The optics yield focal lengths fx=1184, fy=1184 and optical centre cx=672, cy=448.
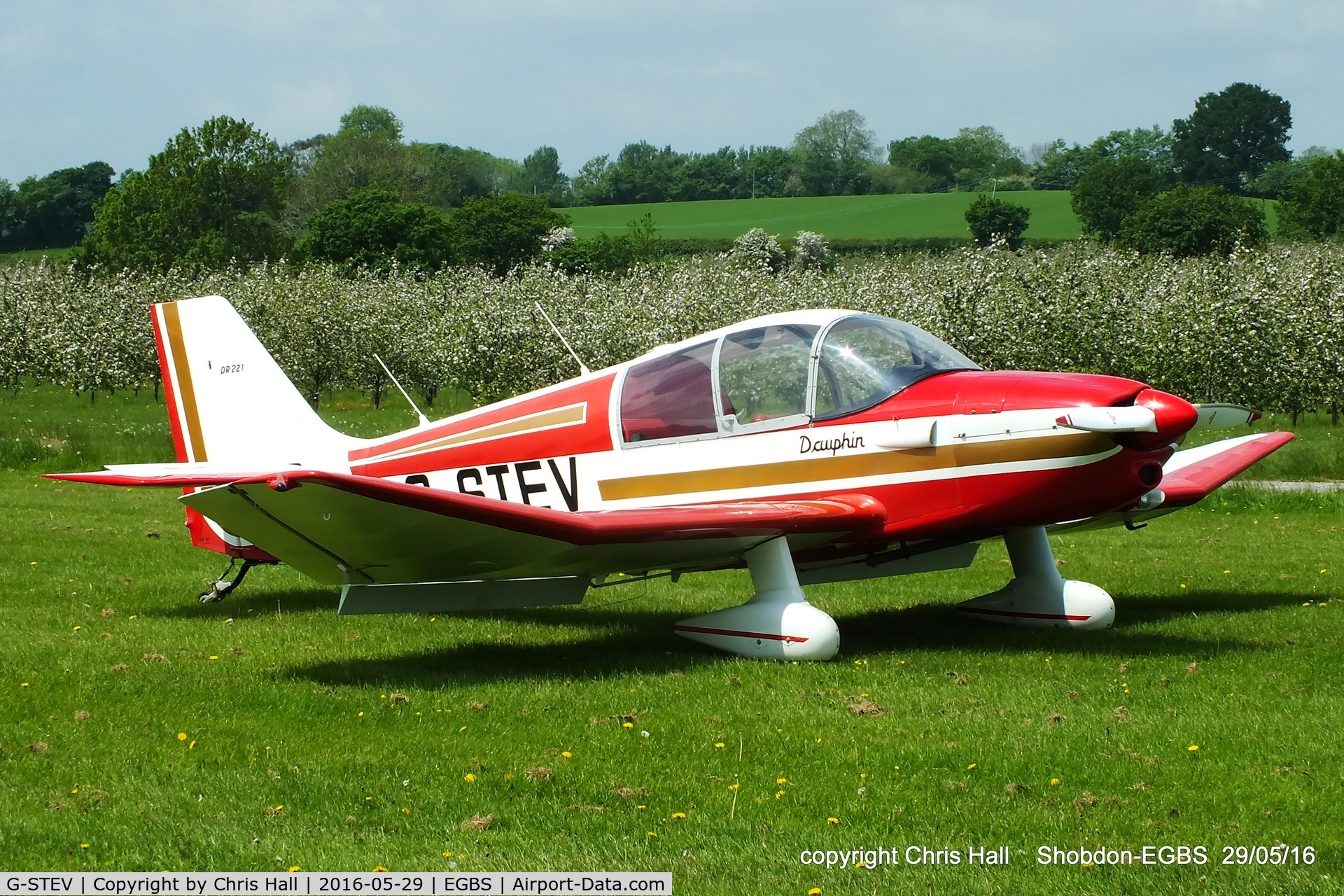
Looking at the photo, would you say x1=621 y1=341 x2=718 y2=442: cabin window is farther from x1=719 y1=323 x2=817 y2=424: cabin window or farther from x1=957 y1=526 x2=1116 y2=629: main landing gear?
x1=957 y1=526 x2=1116 y2=629: main landing gear

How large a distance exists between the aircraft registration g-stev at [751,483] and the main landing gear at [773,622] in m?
0.01

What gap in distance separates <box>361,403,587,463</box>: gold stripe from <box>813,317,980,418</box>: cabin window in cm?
179

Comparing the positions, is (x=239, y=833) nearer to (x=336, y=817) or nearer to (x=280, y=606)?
(x=336, y=817)

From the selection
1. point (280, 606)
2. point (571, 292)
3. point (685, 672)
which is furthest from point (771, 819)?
point (571, 292)

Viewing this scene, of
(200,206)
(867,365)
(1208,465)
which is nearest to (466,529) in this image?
(867,365)

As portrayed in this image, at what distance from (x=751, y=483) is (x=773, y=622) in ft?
3.20

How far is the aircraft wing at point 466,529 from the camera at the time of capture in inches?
246

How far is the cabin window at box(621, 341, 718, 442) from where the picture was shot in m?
8.07

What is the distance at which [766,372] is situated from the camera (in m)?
7.91

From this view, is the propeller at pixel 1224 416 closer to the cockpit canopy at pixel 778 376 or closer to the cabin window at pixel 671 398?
the cockpit canopy at pixel 778 376

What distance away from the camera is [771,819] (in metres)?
4.53

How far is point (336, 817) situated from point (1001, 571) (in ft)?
28.1

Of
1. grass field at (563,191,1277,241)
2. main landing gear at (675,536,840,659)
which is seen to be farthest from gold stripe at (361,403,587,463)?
grass field at (563,191,1277,241)

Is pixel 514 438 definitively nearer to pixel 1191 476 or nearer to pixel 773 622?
pixel 773 622
